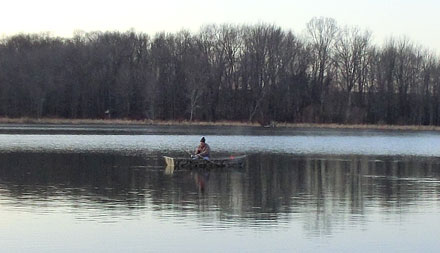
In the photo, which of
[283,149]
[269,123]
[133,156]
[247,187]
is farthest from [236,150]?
[269,123]

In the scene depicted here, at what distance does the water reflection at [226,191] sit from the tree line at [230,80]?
49.5 meters

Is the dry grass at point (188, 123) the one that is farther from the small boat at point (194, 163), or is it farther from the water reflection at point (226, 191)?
the small boat at point (194, 163)

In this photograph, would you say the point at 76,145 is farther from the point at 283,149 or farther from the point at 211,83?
the point at 211,83

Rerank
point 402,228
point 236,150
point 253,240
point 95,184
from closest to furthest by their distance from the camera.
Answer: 1. point 253,240
2. point 402,228
3. point 95,184
4. point 236,150

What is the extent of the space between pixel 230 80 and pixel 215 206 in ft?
222

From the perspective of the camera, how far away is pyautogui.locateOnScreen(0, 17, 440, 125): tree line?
83.0 m

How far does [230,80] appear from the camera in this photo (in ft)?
281

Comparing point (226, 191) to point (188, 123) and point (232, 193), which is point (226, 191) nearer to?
point (232, 193)

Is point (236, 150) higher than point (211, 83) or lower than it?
lower

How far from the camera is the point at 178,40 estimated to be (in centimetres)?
8725

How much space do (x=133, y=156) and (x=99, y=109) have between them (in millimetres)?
50503

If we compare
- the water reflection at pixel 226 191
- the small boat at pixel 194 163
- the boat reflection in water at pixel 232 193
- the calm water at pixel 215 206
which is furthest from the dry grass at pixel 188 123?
the small boat at pixel 194 163

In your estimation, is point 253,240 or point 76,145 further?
point 76,145

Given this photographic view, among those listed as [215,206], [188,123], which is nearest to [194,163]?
[215,206]
